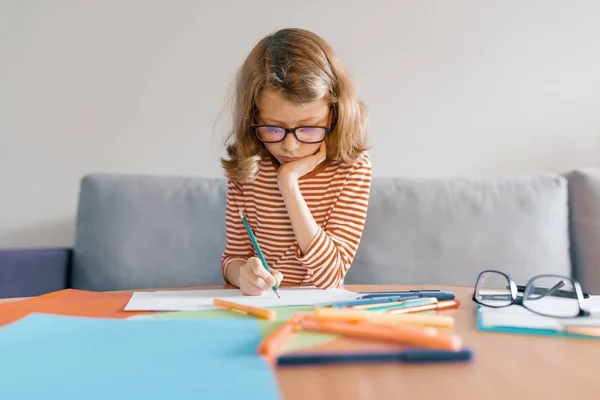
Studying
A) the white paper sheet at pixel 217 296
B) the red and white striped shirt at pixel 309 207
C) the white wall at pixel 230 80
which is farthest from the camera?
the white wall at pixel 230 80

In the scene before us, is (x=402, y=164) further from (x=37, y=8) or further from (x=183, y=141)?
(x=37, y=8)

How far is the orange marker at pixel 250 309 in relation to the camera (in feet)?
2.41

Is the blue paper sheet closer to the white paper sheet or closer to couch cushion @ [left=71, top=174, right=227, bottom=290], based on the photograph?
the white paper sheet

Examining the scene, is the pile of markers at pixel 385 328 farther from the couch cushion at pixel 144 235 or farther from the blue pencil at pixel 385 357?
the couch cushion at pixel 144 235

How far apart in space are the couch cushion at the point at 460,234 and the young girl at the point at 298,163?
437 mm

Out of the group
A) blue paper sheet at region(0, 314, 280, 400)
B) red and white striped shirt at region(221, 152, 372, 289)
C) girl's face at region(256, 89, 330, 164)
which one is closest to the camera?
blue paper sheet at region(0, 314, 280, 400)

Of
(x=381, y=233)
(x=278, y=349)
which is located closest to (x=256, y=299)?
(x=278, y=349)

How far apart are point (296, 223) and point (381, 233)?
0.57 metres

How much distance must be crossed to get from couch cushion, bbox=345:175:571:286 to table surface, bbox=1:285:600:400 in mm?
1025

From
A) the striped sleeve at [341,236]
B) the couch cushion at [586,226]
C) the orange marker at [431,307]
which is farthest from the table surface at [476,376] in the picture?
the couch cushion at [586,226]

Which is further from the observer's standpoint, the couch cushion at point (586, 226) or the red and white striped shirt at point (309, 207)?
the couch cushion at point (586, 226)

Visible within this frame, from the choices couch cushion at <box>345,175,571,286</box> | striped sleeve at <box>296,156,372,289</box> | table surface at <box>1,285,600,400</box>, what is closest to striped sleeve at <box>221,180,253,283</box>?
striped sleeve at <box>296,156,372,289</box>

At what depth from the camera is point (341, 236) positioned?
Answer: 1.24 m

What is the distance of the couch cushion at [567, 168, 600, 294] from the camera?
1.69 metres
